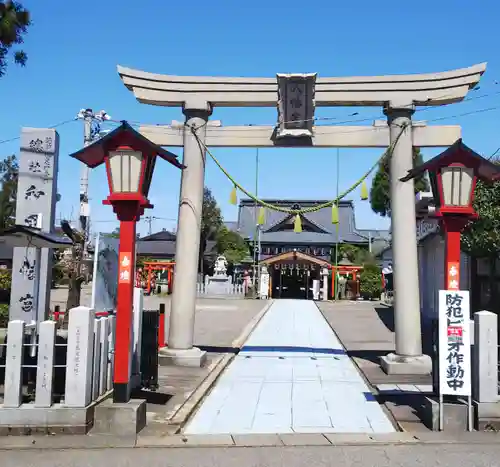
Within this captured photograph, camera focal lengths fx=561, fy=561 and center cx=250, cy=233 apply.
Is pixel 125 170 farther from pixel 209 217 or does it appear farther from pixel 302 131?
pixel 209 217

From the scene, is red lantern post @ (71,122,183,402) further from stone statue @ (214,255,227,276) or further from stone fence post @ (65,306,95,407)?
stone statue @ (214,255,227,276)

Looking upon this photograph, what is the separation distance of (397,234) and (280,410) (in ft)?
13.7

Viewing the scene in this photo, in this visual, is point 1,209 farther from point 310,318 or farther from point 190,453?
point 190,453

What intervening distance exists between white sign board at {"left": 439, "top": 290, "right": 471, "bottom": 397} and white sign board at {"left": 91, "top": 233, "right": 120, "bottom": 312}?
6664 mm

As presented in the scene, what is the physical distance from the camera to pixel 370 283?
126ft

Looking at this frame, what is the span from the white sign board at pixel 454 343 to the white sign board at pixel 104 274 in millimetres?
6664

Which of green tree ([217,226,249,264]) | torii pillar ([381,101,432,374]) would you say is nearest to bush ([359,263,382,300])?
green tree ([217,226,249,264])

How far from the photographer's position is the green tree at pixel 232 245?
154 ft

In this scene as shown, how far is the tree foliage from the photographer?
12.5 metres

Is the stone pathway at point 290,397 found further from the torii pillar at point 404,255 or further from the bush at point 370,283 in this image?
the bush at point 370,283

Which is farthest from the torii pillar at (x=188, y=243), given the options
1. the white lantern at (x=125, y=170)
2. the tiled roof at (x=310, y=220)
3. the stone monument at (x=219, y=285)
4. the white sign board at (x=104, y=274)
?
the tiled roof at (x=310, y=220)

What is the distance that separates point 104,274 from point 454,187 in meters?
7.06

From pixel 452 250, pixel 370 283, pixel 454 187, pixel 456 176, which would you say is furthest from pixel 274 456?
pixel 370 283

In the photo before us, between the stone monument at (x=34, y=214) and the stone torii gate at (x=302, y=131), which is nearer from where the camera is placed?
the stone torii gate at (x=302, y=131)
